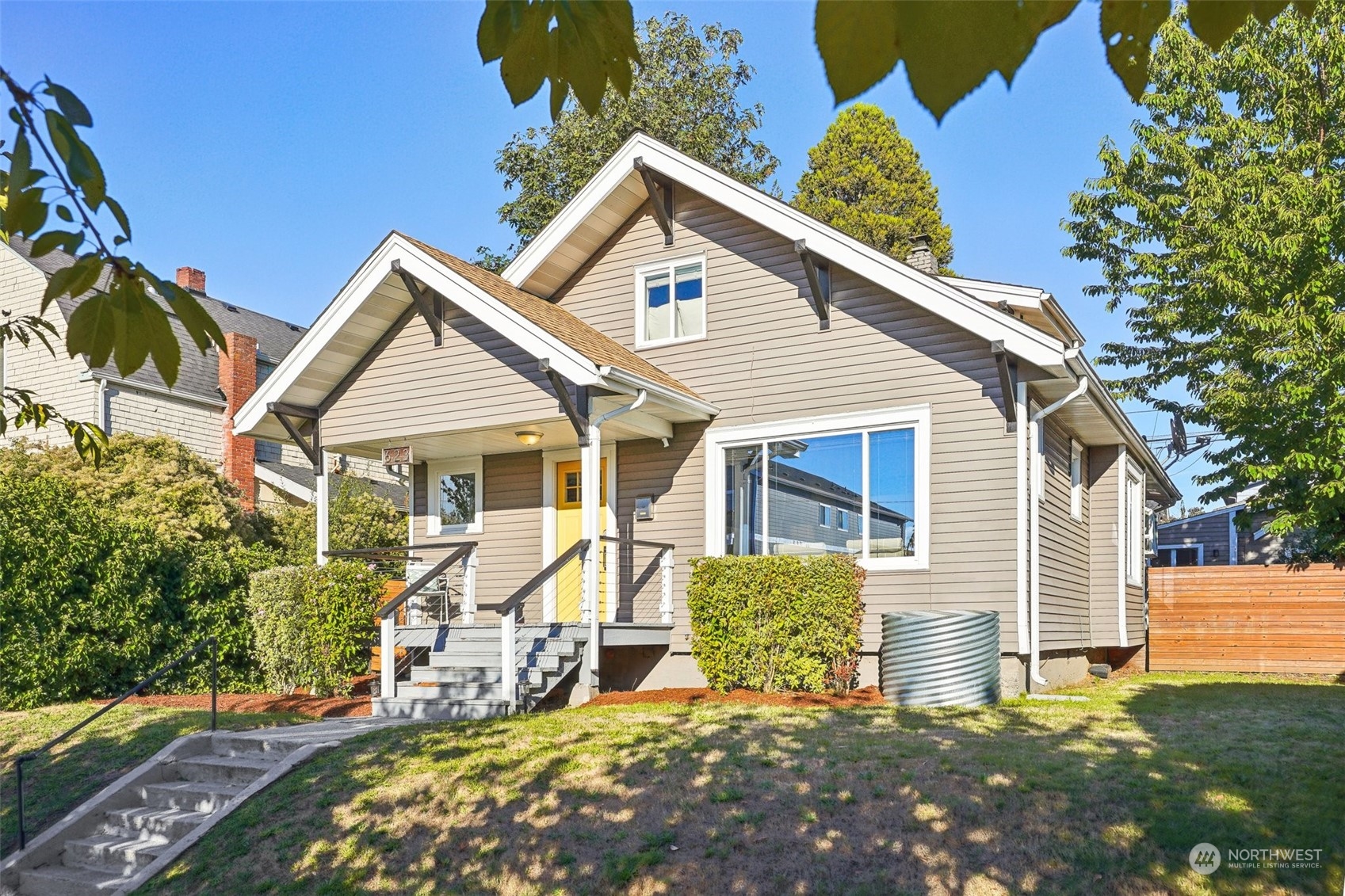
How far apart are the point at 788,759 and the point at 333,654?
7242mm

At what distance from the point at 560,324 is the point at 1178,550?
27.5m

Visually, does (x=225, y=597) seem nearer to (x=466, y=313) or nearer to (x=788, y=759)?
(x=466, y=313)

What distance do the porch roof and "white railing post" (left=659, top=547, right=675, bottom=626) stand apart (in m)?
1.61

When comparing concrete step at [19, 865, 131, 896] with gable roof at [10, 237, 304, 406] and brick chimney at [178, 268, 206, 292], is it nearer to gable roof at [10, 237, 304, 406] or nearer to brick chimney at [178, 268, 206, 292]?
gable roof at [10, 237, 304, 406]

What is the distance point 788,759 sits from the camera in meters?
7.54

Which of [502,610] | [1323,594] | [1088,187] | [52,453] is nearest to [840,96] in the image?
[502,610]

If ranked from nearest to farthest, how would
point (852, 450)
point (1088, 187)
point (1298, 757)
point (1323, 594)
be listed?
point (1298, 757)
point (852, 450)
point (1323, 594)
point (1088, 187)

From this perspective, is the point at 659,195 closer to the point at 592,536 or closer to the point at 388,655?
the point at 592,536

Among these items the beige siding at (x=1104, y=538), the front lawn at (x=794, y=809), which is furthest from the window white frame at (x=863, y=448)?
the beige siding at (x=1104, y=538)

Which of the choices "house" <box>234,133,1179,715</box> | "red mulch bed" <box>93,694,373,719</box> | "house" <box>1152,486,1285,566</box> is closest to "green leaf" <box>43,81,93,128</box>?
"house" <box>234,133,1179,715</box>

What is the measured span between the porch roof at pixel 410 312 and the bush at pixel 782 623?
2298 millimetres

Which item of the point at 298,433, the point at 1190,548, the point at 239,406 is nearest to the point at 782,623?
the point at 298,433

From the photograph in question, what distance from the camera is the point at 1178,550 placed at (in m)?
33.9

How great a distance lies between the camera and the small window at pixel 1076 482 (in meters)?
14.3
